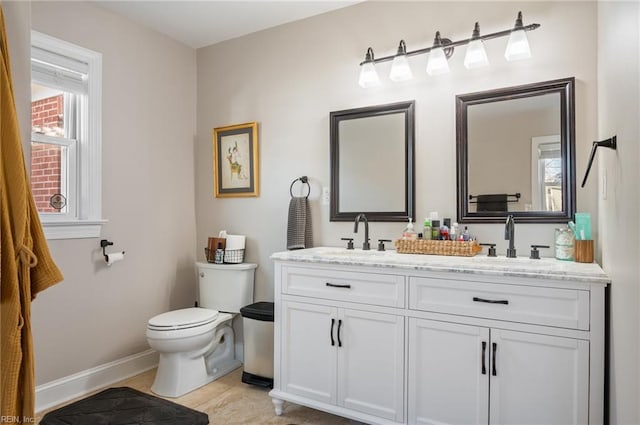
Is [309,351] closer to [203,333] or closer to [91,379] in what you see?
[203,333]

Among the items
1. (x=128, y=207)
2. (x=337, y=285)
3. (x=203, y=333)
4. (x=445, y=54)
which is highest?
(x=445, y=54)

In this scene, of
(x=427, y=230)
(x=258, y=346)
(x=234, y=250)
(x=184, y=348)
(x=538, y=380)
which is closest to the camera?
(x=538, y=380)

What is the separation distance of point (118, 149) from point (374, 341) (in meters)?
2.16

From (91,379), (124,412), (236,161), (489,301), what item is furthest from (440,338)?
(91,379)

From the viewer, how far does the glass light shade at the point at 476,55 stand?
2.21 meters

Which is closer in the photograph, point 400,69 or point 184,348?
point 400,69

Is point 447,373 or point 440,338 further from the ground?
point 440,338

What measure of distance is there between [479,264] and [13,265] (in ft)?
5.65

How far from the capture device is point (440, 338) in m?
1.84

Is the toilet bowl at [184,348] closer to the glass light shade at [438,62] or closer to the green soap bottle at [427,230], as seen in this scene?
the green soap bottle at [427,230]

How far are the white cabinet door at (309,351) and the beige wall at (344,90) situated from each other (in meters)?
0.68

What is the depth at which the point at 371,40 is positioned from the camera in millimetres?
2643

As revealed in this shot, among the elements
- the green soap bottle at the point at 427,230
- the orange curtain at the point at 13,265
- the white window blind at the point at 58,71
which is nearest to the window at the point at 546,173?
the green soap bottle at the point at 427,230

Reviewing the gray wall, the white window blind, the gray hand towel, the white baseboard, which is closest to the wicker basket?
the gray wall
